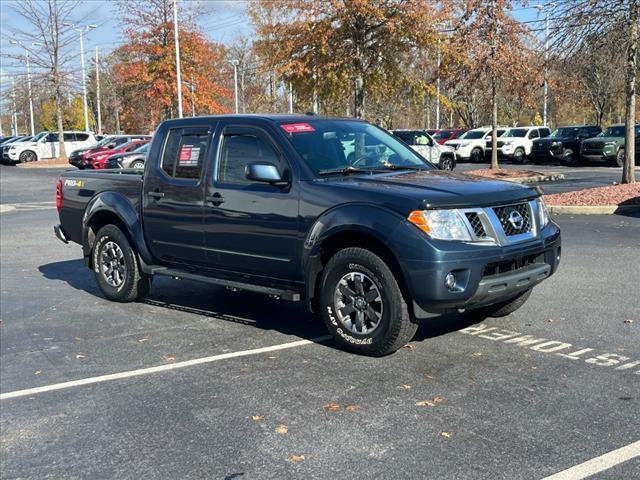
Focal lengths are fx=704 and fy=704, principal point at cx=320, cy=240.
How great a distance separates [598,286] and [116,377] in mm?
5212

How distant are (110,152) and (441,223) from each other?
33.0 metres

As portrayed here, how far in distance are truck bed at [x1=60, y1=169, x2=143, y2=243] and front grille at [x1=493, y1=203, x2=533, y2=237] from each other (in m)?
3.85

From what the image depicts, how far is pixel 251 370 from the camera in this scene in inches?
211

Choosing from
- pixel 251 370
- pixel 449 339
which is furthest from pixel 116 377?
pixel 449 339

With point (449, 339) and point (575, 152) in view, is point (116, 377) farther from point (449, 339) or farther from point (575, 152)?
point (575, 152)

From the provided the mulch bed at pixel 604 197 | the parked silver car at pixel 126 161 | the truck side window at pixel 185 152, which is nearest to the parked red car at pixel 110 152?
the parked silver car at pixel 126 161

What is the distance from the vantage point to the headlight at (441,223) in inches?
200

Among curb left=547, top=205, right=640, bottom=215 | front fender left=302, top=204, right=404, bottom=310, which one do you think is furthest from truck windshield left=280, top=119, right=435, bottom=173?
curb left=547, top=205, right=640, bottom=215

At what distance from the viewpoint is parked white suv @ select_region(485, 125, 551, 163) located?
3444 centimetres

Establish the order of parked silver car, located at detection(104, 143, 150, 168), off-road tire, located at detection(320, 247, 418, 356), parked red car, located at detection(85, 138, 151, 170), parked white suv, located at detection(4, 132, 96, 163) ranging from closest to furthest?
off-road tire, located at detection(320, 247, 418, 356)
parked silver car, located at detection(104, 143, 150, 168)
parked red car, located at detection(85, 138, 151, 170)
parked white suv, located at detection(4, 132, 96, 163)

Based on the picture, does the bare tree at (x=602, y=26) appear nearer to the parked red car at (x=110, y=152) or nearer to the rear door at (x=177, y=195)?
the rear door at (x=177, y=195)

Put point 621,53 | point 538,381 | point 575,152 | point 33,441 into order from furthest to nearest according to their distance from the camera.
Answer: point 575,152 → point 621,53 → point 538,381 → point 33,441

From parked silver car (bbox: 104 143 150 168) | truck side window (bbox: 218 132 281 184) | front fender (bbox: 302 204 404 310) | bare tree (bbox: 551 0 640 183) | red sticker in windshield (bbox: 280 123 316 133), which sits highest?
bare tree (bbox: 551 0 640 183)

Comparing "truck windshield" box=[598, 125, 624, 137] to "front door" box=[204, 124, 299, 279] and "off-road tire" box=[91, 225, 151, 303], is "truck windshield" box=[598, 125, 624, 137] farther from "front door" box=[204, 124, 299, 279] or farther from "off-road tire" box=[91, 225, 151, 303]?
"front door" box=[204, 124, 299, 279]
